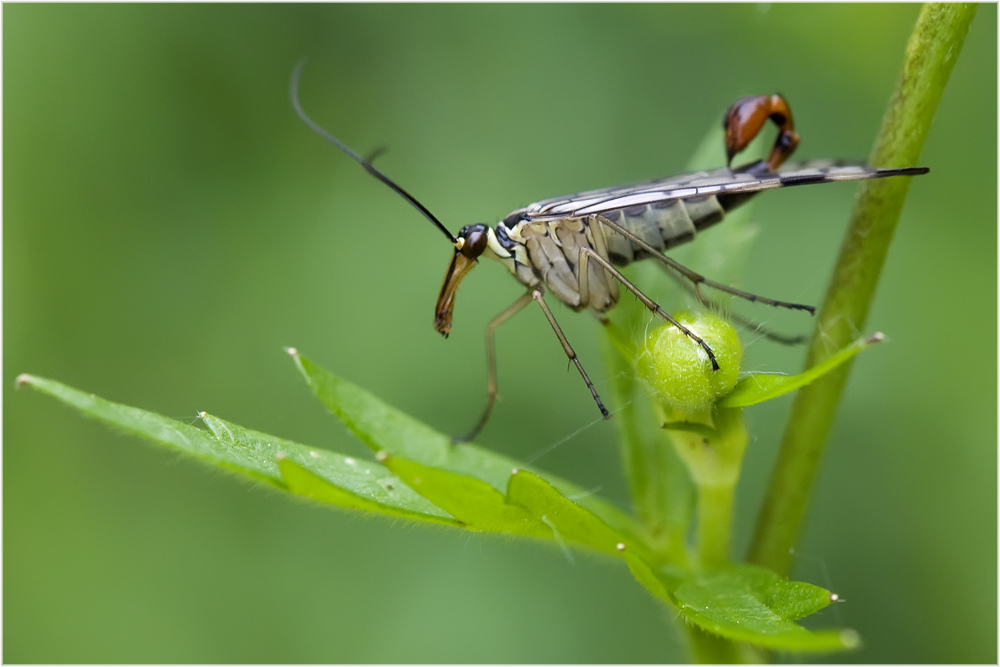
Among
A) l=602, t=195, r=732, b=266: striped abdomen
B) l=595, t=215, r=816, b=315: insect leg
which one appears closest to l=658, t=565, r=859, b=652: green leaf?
l=595, t=215, r=816, b=315: insect leg

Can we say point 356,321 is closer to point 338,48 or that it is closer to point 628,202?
point 338,48

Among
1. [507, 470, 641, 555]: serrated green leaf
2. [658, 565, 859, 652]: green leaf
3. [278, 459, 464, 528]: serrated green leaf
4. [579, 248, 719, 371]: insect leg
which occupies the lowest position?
[658, 565, 859, 652]: green leaf

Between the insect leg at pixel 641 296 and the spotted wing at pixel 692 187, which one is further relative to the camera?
the spotted wing at pixel 692 187

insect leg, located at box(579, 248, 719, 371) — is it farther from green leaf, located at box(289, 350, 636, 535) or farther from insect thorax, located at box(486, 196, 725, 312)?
green leaf, located at box(289, 350, 636, 535)

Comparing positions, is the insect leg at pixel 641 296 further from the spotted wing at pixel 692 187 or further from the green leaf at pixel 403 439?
the green leaf at pixel 403 439

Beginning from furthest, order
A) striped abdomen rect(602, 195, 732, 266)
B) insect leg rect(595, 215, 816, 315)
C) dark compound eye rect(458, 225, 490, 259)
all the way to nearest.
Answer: dark compound eye rect(458, 225, 490, 259) < striped abdomen rect(602, 195, 732, 266) < insect leg rect(595, 215, 816, 315)

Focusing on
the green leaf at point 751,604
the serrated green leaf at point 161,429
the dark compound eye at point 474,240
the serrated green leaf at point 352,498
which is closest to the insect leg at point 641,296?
the dark compound eye at point 474,240

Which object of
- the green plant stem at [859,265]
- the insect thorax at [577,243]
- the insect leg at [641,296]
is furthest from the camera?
the insect thorax at [577,243]
